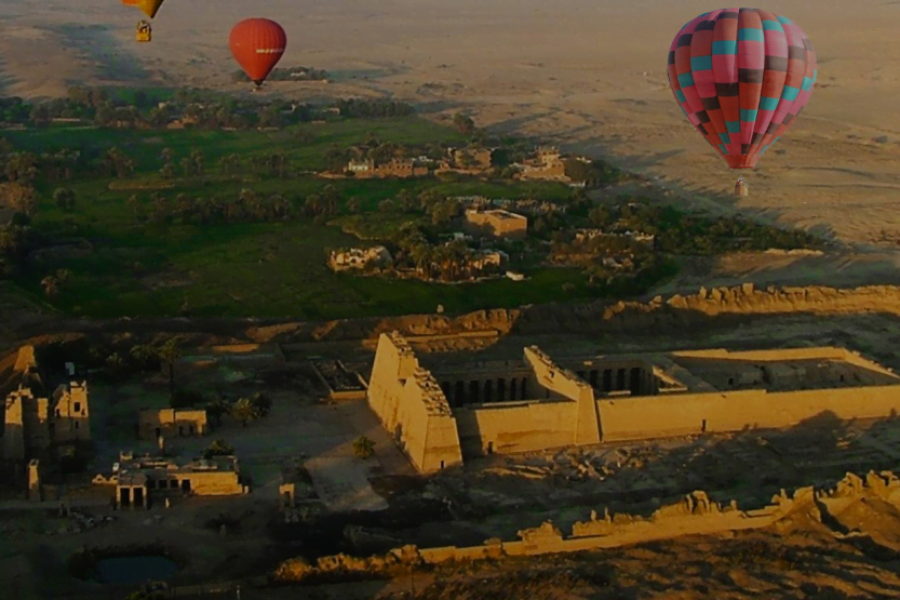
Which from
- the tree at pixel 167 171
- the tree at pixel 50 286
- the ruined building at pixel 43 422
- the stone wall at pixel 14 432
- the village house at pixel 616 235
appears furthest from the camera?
the tree at pixel 167 171

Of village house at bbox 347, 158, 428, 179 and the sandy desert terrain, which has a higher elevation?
village house at bbox 347, 158, 428, 179

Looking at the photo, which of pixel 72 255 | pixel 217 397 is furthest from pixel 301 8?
pixel 217 397

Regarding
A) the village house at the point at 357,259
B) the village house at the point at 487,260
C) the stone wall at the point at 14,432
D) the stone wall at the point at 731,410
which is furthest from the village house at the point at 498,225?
the stone wall at the point at 14,432

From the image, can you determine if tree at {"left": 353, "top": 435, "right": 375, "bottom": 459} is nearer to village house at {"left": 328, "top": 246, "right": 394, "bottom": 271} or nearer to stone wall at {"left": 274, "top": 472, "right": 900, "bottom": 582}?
stone wall at {"left": 274, "top": 472, "right": 900, "bottom": 582}

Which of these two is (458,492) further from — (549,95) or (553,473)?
(549,95)

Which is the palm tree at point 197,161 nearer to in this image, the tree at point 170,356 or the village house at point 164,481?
the tree at point 170,356

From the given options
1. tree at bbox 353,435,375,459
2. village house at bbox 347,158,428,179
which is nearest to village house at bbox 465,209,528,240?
village house at bbox 347,158,428,179

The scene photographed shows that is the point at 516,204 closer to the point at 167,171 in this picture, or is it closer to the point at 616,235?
the point at 616,235
